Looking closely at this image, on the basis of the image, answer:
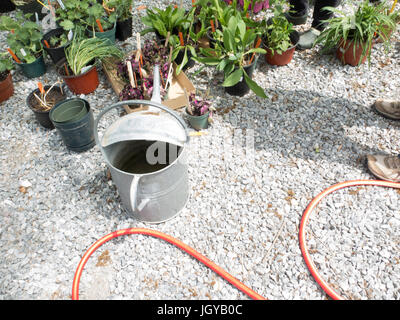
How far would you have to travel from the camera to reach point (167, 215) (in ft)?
6.19

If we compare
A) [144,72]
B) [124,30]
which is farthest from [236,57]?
[124,30]

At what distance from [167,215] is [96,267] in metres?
0.51

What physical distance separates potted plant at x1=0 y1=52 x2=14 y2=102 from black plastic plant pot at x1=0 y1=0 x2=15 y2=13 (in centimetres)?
164

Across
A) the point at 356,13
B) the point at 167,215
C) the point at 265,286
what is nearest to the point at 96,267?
the point at 167,215

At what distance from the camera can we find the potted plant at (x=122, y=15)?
3005mm

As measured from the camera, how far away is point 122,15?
3109 mm

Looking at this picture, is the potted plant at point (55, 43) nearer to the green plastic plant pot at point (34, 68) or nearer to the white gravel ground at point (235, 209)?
the green plastic plant pot at point (34, 68)

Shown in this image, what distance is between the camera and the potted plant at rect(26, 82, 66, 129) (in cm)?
234

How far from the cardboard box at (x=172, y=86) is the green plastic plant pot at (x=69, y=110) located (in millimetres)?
361

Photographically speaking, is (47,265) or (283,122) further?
(283,122)

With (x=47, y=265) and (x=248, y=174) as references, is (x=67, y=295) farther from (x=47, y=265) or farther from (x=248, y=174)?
(x=248, y=174)

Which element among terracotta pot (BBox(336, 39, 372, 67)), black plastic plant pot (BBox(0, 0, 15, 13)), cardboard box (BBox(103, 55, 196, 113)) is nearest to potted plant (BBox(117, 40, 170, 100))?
cardboard box (BBox(103, 55, 196, 113))

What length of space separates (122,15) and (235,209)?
2388 millimetres

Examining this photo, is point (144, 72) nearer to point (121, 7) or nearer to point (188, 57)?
point (188, 57)
